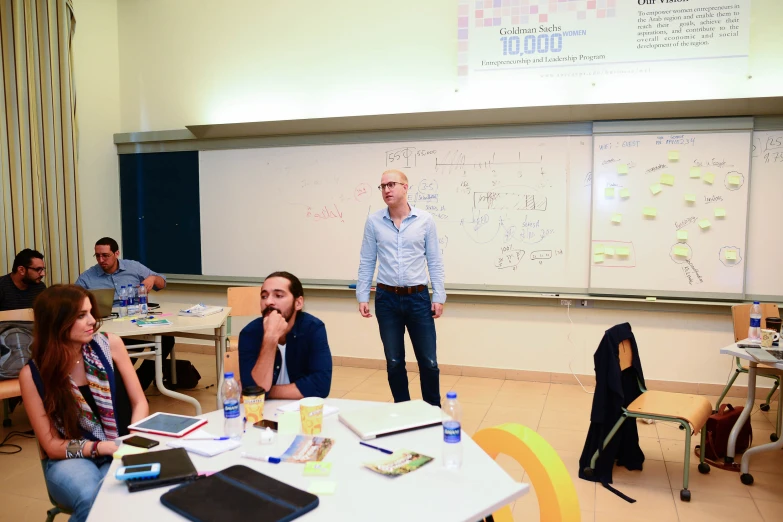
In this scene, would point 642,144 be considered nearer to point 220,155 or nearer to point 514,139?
point 514,139

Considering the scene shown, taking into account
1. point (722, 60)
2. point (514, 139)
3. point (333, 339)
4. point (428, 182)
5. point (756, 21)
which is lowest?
point (333, 339)

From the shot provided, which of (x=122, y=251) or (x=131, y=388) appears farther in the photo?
(x=122, y=251)

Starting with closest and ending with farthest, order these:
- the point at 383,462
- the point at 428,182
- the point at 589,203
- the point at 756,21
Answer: the point at 383,462 → the point at 756,21 → the point at 589,203 → the point at 428,182

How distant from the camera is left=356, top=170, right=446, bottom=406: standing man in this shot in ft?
12.3

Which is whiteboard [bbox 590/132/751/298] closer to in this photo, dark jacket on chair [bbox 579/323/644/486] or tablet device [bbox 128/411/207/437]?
dark jacket on chair [bbox 579/323/644/486]

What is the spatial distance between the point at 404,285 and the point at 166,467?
7.59 ft

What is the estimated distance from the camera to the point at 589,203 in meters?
4.77

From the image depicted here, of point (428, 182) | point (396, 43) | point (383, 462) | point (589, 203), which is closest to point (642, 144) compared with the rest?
point (589, 203)

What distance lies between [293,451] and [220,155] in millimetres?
4663

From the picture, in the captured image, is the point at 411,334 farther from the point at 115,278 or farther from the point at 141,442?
the point at 115,278

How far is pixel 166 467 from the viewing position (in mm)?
1585

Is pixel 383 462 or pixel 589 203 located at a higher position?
pixel 589 203

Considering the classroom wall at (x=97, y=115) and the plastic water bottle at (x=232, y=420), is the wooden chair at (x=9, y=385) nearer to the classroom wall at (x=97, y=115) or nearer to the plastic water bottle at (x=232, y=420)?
the plastic water bottle at (x=232, y=420)

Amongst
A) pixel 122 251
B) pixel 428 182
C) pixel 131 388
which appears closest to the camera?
pixel 131 388
